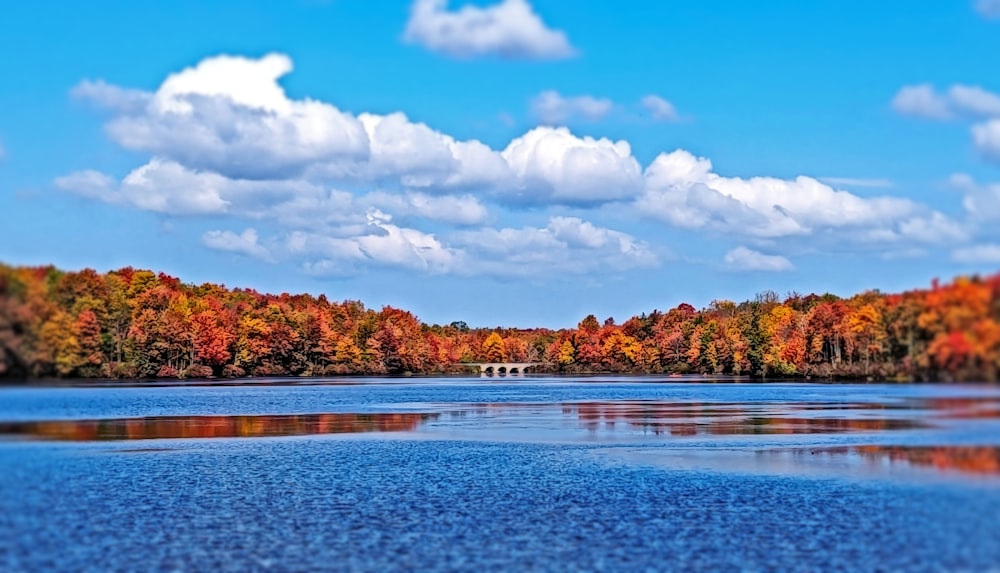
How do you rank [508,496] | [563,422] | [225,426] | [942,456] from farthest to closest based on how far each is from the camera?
[563,422] → [225,426] → [942,456] → [508,496]

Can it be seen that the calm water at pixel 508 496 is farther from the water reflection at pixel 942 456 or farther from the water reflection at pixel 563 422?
the water reflection at pixel 563 422

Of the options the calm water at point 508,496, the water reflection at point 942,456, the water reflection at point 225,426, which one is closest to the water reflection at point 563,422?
the water reflection at point 225,426

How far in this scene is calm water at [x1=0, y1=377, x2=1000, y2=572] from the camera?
31.1m

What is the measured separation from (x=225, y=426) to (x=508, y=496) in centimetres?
4392

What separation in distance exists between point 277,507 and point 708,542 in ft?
59.3

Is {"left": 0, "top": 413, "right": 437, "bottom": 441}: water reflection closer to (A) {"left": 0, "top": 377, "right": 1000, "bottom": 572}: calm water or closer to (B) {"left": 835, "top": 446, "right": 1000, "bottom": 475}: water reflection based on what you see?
(A) {"left": 0, "top": 377, "right": 1000, "bottom": 572}: calm water

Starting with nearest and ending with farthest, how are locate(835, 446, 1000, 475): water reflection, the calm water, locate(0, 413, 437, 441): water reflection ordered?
the calm water < locate(835, 446, 1000, 475): water reflection < locate(0, 413, 437, 441): water reflection

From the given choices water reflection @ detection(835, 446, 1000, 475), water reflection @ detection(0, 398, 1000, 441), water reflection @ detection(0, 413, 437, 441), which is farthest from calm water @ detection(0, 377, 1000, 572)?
water reflection @ detection(0, 398, 1000, 441)

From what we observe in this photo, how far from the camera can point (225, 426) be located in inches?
3150

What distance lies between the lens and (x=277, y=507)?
40125mm

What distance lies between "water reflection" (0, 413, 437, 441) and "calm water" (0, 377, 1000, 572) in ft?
2.63

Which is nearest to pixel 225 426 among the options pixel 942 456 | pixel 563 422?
pixel 563 422

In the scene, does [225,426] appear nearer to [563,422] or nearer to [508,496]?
[563,422]

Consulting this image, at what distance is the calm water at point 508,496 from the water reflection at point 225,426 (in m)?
0.80
